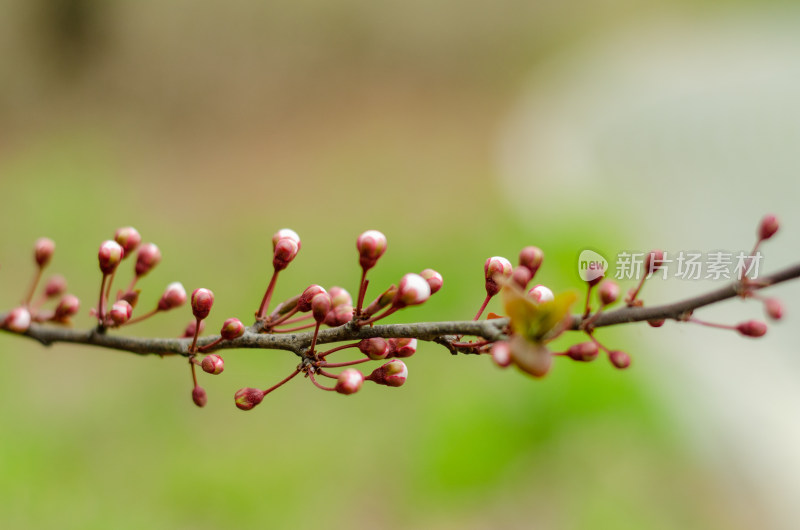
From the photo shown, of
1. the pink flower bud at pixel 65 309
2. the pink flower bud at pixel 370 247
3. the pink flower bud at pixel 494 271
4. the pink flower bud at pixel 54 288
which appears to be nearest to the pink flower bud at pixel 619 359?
the pink flower bud at pixel 494 271

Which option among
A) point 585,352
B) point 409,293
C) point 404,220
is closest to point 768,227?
point 585,352

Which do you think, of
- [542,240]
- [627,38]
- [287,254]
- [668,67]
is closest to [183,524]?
[287,254]

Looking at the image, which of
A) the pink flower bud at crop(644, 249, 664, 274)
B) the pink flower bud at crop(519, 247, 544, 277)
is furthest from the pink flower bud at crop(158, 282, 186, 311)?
the pink flower bud at crop(644, 249, 664, 274)

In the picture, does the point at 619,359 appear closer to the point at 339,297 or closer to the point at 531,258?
the point at 531,258

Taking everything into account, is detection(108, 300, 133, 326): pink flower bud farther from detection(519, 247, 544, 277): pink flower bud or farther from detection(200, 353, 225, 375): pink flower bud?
detection(519, 247, 544, 277): pink flower bud

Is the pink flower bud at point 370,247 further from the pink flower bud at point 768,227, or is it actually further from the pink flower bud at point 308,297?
the pink flower bud at point 768,227

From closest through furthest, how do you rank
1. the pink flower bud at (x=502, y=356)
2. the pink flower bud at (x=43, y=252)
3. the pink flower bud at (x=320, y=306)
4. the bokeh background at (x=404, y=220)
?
1. the pink flower bud at (x=502, y=356)
2. the pink flower bud at (x=320, y=306)
3. the pink flower bud at (x=43, y=252)
4. the bokeh background at (x=404, y=220)
